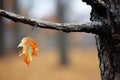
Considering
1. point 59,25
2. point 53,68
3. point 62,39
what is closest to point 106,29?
point 59,25

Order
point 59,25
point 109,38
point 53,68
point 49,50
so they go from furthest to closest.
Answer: point 49,50
point 53,68
point 109,38
point 59,25

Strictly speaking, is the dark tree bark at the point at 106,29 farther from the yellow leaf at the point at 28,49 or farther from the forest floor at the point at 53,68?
the forest floor at the point at 53,68

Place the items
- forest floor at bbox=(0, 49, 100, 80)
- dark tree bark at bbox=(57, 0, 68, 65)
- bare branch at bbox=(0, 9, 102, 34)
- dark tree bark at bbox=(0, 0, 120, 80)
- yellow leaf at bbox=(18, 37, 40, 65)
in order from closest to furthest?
bare branch at bbox=(0, 9, 102, 34) < dark tree bark at bbox=(0, 0, 120, 80) < yellow leaf at bbox=(18, 37, 40, 65) < forest floor at bbox=(0, 49, 100, 80) < dark tree bark at bbox=(57, 0, 68, 65)

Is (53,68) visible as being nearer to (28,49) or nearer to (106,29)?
(28,49)

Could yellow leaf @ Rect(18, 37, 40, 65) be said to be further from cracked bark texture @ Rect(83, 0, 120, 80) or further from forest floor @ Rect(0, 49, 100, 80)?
forest floor @ Rect(0, 49, 100, 80)

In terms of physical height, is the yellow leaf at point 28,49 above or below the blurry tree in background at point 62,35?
above

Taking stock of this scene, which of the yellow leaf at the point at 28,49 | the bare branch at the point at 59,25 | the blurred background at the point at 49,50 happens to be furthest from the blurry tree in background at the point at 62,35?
the bare branch at the point at 59,25

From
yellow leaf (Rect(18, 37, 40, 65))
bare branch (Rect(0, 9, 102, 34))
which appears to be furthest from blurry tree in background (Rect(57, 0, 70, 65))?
bare branch (Rect(0, 9, 102, 34))
